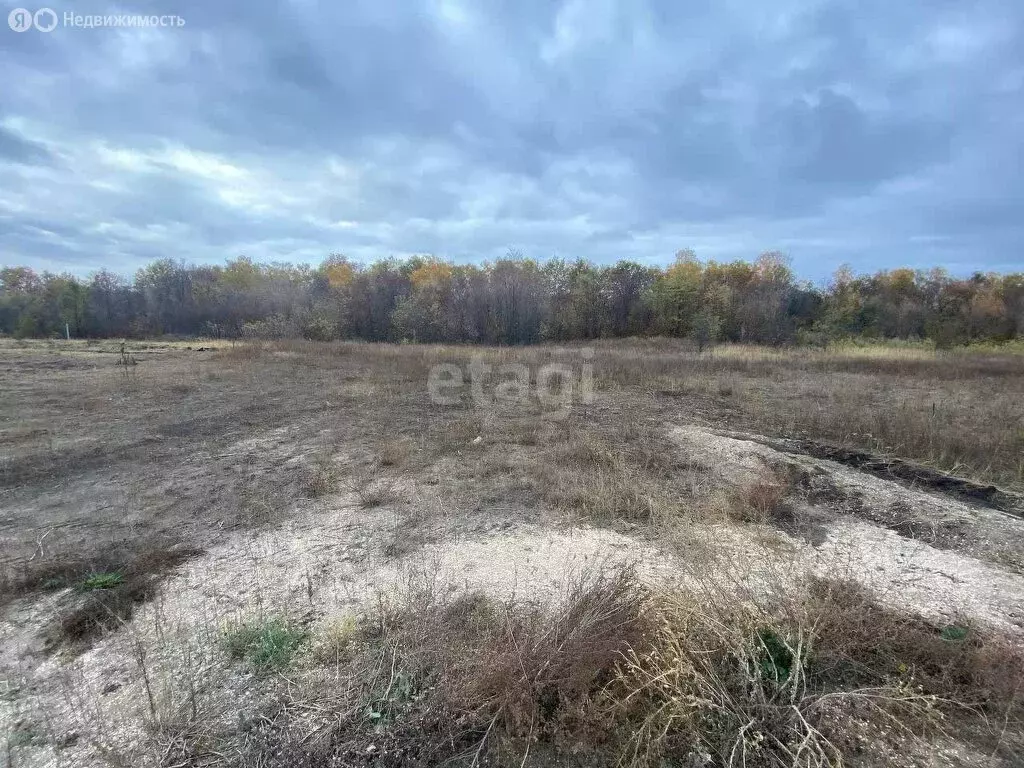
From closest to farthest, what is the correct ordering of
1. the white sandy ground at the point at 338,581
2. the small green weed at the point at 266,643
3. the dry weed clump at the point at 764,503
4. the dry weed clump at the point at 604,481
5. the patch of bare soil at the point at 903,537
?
the white sandy ground at the point at 338,581 → the small green weed at the point at 266,643 → the patch of bare soil at the point at 903,537 → the dry weed clump at the point at 764,503 → the dry weed clump at the point at 604,481

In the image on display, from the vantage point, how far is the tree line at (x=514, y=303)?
33062mm

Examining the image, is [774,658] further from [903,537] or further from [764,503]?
[903,537]

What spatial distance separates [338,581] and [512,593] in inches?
53.3

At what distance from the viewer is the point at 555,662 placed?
2.29 metres

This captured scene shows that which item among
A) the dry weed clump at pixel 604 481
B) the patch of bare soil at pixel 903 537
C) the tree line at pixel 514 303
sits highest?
the tree line at pixel 514 303

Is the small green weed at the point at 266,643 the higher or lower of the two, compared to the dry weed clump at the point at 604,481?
lower

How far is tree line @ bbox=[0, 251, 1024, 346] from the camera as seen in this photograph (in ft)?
108

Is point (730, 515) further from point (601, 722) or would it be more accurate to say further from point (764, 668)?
point (601, 722)

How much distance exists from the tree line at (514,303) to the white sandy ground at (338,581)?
2684 centimetres

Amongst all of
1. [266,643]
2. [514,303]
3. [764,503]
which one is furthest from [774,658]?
[514,303]

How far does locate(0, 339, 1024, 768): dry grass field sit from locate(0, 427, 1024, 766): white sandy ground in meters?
0.02

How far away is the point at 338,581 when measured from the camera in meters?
3.41

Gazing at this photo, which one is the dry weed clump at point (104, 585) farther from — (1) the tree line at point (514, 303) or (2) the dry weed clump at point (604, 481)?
(1) the tree line at point (514, 303)

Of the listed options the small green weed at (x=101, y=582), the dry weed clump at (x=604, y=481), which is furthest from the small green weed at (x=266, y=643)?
the dry weed clump at (x=604, y=481)
